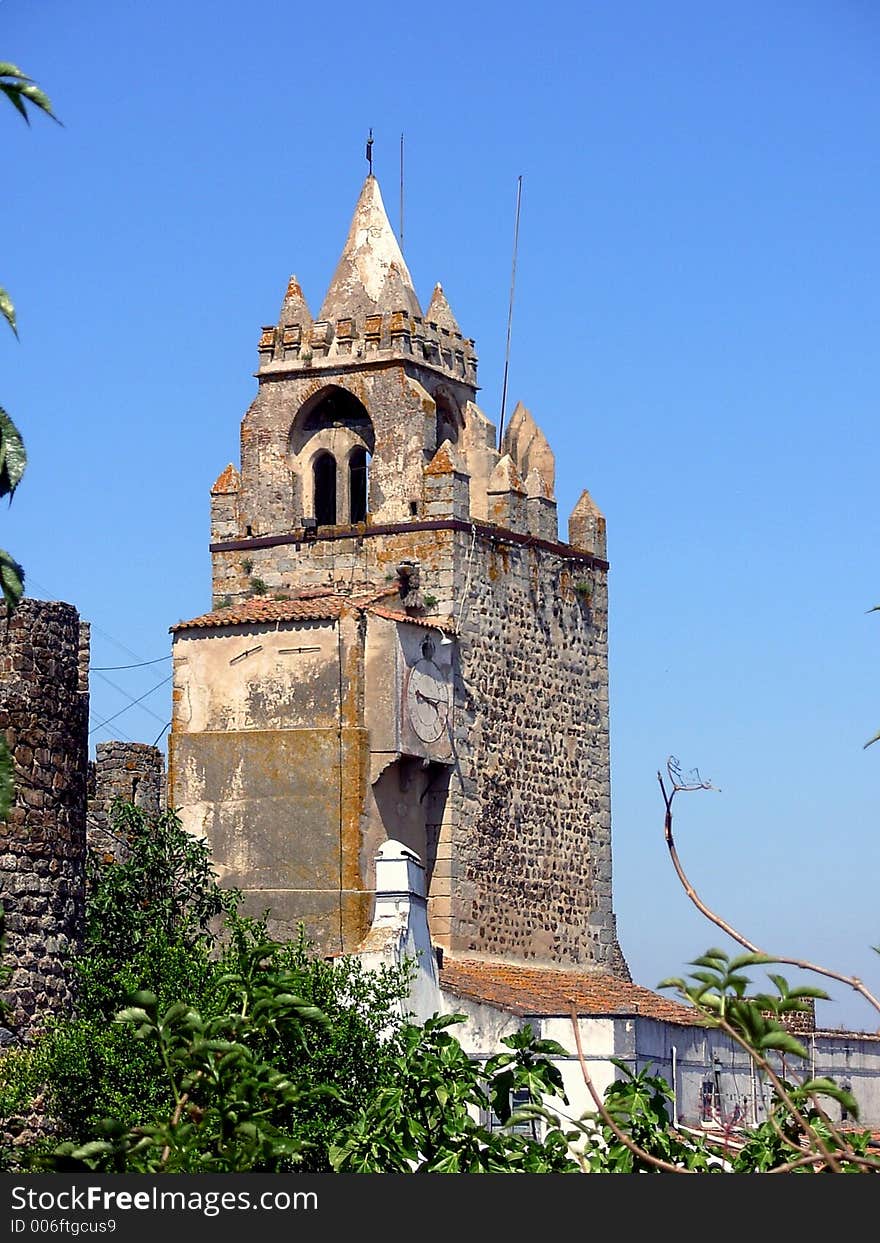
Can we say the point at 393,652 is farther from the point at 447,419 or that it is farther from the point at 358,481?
the point at 447,419

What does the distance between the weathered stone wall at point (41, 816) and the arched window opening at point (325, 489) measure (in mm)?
15752

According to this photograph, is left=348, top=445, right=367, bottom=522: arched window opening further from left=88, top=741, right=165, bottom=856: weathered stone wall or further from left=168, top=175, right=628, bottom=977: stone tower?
left=88, top=741, right=165, bottom=856: weathered stone wall

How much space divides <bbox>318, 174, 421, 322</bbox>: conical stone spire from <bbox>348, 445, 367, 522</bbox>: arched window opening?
68.2 inches

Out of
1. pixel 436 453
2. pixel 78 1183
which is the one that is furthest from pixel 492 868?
pixel 78 1183

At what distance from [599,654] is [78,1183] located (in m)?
24.1

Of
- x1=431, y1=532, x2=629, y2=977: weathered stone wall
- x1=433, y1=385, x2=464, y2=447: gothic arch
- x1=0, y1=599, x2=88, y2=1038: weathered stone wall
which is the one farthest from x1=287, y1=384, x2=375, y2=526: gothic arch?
x1=0, y1=599, x2=88, y2=1038: weathered stone wall

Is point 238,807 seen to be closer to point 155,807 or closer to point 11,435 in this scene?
point 155,807

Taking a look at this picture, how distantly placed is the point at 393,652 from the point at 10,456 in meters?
19.5

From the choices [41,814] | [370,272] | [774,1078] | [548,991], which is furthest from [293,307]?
[774,1078]

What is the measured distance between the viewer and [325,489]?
3525 centimetres

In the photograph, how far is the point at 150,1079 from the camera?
2119 cm

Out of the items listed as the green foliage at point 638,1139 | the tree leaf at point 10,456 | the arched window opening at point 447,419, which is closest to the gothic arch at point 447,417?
the arched window opening at point 447,419

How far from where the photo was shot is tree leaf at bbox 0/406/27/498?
12336 millimetres

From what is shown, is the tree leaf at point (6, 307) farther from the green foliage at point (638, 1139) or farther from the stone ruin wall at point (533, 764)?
the stone ruin wall at point (533, 764)
